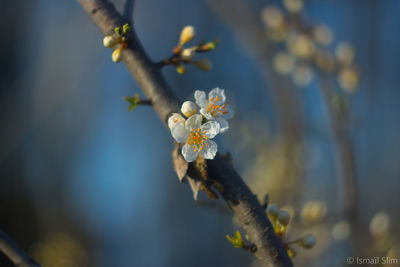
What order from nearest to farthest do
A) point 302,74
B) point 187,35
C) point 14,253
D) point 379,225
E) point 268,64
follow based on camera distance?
point 14,253, point 187,35, point 379,225, point 302,74, point 268,64

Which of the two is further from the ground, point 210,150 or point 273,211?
point 210,150

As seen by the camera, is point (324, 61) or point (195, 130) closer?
point (195, 130)

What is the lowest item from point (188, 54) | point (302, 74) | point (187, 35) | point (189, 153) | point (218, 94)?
point (189, 153)

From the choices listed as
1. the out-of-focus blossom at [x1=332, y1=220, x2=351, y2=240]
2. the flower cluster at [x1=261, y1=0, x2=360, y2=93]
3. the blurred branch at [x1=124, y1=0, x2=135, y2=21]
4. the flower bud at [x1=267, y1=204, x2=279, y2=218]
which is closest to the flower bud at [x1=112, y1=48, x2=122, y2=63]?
the blurred branch at [x1=124, y1=0, x2=135, y2=21]

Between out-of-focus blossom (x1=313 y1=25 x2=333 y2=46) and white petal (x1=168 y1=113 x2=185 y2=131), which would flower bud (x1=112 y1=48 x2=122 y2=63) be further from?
out-of-focus blossom (x1=313 y1=25 x2=333 y2=46)

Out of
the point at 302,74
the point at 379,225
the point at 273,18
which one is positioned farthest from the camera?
the point at 302,74

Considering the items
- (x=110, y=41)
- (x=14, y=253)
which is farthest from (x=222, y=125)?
(x=14, y=253)

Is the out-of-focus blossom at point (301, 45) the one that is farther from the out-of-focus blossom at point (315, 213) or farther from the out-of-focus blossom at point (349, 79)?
the out-of-focus blossom at point (315, 213)

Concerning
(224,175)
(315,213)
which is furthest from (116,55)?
(315,213)

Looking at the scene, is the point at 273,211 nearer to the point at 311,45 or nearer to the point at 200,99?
the point at 200,99
